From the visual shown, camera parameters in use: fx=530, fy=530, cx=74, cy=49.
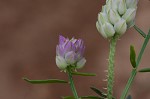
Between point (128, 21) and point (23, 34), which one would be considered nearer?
point (128, 21)

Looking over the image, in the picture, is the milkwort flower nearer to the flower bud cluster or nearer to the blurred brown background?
the flower bud cluster

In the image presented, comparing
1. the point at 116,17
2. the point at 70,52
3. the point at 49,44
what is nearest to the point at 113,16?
the point at 116,17

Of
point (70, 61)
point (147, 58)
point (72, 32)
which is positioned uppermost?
point (72, 32)

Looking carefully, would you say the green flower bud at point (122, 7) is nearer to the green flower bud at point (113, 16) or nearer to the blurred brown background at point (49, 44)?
the green flower bud at point (113, 16)

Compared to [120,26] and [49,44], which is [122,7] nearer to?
[120,26]

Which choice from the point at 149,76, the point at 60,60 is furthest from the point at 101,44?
the point at 60,60

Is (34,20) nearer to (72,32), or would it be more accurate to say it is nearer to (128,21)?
(72,32)

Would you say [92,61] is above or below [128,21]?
above
